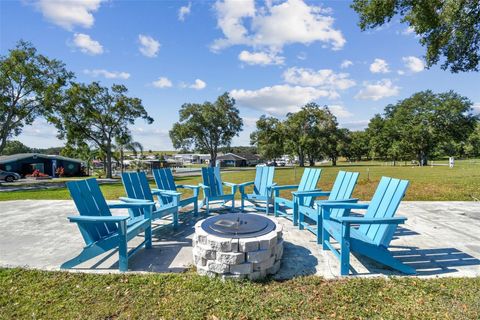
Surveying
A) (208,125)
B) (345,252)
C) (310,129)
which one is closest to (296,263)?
(345,252)

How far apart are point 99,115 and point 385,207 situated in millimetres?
28170

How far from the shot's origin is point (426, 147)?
43.4 meters

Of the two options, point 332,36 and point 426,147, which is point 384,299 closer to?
point 332,36

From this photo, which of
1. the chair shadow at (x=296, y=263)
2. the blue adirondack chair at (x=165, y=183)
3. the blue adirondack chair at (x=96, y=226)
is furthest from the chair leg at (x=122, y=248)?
the blue adirondack chair at (x=165, y=183)

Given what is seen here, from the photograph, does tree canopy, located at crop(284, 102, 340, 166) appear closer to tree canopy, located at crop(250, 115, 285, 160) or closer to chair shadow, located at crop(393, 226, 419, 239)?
tree canopy, located at crop(250, 115, 285, 160)

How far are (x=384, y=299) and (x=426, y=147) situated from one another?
2007 inches

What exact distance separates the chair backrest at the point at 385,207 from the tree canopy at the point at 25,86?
23.9 meters

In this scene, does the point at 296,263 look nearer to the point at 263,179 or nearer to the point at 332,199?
the point at 332,199

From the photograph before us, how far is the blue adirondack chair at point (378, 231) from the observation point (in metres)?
2.96

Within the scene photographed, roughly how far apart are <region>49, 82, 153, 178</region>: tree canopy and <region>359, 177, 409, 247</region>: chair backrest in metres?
26.5

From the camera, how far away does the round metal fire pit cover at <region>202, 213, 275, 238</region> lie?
3.05m

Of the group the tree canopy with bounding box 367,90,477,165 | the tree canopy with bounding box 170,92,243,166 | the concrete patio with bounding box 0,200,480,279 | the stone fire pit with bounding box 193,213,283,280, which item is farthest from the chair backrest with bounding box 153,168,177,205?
the tree canopy with bounding box 367,90,477,165

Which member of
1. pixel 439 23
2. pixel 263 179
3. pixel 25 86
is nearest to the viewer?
pixel 263 179

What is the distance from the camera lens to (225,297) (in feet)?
8.21
